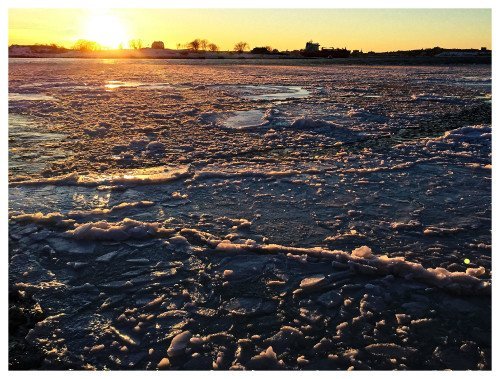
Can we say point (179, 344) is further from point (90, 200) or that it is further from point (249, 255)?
point (90, 200)

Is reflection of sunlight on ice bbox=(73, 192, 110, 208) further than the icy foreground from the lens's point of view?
Yes

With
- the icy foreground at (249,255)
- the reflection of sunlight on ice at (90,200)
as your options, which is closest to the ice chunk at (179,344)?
the icy foreground at (249,255)

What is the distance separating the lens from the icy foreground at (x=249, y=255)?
325 cm

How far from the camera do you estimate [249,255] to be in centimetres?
460

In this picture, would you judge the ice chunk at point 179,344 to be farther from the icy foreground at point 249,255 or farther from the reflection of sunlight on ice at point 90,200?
the reflection of sunlight on ice at point 90,200

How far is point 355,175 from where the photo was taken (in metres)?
7.32

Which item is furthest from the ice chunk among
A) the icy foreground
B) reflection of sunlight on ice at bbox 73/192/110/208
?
reflection of sunlight on ice at bbox 73/192/110/208

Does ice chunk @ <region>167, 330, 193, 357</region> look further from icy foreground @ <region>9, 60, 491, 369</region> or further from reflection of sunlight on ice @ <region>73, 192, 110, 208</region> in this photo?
reflection of sunlight on ice @ <region>73, 192, 110, 208</region>

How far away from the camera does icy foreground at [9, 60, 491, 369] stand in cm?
325

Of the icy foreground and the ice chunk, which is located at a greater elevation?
the icy foreground

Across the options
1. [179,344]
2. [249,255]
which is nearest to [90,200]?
[249,255]

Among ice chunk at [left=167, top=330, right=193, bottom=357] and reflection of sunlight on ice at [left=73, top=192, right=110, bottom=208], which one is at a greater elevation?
reflection of sunlight on ice at [left=73, top=192, right=110, bottom=208]

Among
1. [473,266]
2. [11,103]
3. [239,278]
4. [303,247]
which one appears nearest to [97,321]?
[239,278]

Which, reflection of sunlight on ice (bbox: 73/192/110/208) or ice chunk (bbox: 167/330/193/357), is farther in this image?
reflection of sunlight on ice (bbox: 73/192/110/208)
